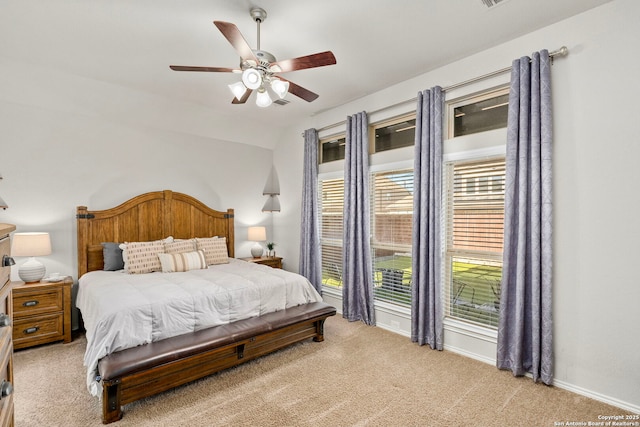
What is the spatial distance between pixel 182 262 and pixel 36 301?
141 centimetres

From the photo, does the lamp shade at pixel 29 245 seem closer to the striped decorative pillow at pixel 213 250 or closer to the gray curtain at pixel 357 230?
the striped decorative pillow at pixel 213 250

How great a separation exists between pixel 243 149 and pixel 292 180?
3.26 feet

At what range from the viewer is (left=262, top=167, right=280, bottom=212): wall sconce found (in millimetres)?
5488

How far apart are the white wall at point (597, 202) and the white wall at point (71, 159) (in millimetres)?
4369

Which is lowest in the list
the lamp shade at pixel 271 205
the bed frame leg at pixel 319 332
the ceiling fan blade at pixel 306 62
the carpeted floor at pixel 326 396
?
the carpeted floor at pixel 326 396

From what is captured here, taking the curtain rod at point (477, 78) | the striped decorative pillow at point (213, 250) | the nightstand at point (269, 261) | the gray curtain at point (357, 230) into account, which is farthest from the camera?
the nightstand at point (269, 261)

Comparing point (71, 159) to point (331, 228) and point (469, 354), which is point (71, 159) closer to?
point (331, 228)

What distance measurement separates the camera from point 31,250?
330cm

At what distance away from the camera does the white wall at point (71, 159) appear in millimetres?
3516

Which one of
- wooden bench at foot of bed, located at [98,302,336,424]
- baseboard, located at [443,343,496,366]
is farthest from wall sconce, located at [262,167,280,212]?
baseboard, located at [443,343,496,366]

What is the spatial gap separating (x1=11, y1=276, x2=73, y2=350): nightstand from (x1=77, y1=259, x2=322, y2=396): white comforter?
0.17 meters

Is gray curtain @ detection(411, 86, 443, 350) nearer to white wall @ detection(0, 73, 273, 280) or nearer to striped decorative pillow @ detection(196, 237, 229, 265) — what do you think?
striped decorative pillow @ detection(196, 237, 229, 265)

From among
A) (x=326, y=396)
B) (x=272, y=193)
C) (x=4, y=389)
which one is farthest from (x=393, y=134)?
(x=4, y=389)

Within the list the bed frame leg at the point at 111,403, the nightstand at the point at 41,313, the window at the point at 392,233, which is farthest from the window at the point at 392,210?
the nightstand at the point at 41,313
